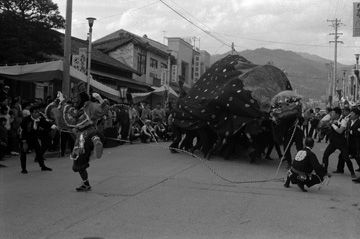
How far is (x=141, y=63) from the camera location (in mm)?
40531

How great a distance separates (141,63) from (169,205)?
3304 cm

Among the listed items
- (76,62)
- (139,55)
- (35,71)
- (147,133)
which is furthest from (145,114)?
(139,55)

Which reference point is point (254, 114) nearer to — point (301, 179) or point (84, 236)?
point (301, 179)

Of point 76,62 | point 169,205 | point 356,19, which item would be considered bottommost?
point 169,205

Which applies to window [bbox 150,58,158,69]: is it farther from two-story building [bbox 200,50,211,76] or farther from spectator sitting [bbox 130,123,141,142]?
spectator sitting [bbox 130,123,141,142]

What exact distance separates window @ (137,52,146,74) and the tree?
741 inches

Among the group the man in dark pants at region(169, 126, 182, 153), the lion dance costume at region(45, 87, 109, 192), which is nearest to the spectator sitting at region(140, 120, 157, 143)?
the man in dark pants at region(169, 126, 182, 153)

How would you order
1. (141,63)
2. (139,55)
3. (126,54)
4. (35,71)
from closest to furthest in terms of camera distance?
(35,71) < (126,54) < (139,55) < (141,63)

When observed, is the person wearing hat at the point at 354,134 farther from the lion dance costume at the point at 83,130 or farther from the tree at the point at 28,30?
the tree at the point at 28,30

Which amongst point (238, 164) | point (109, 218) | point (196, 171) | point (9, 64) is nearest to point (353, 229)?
point (109, 218)

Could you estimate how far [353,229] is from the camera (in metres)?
6.86

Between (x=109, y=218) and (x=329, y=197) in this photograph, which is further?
(x=329, y=197)

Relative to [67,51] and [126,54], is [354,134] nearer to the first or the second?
[67,51]

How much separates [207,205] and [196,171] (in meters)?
3.79
